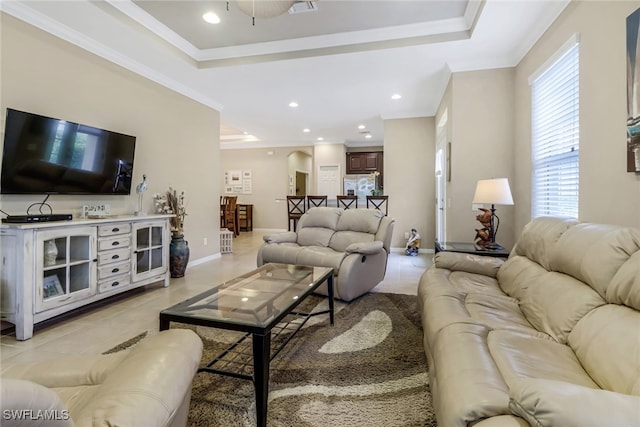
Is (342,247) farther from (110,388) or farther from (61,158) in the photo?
(110,388)

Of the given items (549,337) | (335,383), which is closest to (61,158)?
(335,383)

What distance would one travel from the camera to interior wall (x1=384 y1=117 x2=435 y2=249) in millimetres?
6025

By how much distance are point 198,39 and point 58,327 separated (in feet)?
10.5

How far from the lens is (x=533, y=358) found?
124 centimetres

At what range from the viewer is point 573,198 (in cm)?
251

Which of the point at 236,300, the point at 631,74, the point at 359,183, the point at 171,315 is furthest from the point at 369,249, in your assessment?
the point at 359,183

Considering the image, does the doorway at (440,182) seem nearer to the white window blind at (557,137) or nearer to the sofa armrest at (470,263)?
the white window blind at (557,137)

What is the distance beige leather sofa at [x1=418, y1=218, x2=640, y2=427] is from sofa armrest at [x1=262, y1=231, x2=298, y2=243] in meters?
2.09

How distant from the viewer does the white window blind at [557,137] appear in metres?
2.46

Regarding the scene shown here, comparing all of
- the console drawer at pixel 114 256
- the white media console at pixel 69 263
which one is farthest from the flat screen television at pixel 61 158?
the console drawer at pixel 114 256

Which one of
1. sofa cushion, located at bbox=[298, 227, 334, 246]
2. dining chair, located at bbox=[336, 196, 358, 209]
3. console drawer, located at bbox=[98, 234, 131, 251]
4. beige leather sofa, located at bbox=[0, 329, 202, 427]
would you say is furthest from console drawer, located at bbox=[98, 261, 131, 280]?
dining chair, located at bbox=[336, 196, 358, 209]

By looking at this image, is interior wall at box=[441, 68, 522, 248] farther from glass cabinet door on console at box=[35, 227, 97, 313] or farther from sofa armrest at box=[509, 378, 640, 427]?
glass cabinet door on console at box=[35, 227, 97, 313]

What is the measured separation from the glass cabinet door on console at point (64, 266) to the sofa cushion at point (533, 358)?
312 centimetres

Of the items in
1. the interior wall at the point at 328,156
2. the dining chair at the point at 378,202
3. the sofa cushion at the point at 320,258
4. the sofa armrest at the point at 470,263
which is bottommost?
the sofa cushion at the point at 320,258
